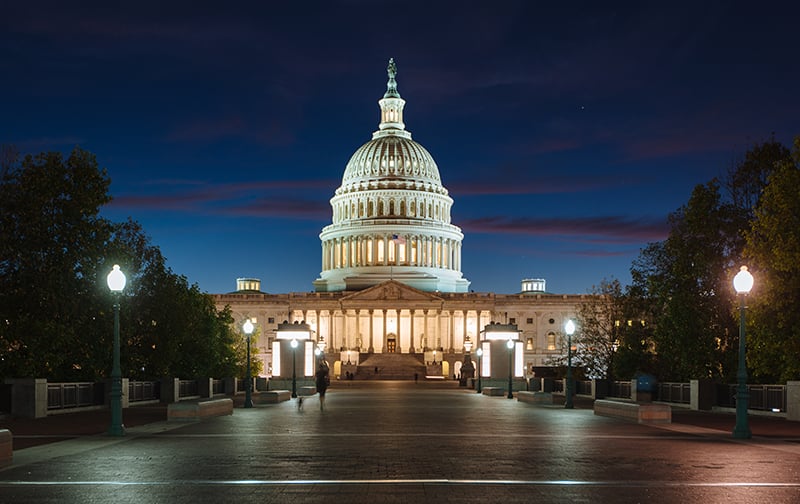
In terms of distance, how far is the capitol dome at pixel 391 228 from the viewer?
614ft

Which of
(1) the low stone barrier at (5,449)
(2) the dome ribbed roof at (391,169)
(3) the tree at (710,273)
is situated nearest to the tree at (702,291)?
(3) the tree at (710,273)

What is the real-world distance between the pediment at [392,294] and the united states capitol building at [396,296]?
0.17 meters

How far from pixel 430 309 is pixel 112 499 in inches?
6135

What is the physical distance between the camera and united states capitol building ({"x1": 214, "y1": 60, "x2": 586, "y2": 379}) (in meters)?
170

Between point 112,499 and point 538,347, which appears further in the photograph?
point 538,347

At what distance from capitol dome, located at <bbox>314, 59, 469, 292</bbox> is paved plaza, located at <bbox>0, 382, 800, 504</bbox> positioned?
6011 inches

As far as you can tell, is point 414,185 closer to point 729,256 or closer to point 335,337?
point 335,337

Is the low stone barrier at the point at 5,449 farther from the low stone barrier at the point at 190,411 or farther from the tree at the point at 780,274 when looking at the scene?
the tree at the point at 780,274

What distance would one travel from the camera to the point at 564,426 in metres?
32.9

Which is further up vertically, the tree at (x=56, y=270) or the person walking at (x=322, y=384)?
the tree at (x=56, y=270)

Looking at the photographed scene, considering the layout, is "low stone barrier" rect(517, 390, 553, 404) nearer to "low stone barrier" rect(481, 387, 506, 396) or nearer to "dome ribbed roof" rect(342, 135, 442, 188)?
"low stone barrier" rect(481, 387, 506, 396)

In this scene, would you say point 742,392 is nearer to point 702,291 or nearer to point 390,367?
point 702,291

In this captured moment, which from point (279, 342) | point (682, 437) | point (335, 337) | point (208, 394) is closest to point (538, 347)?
point (335, 337)

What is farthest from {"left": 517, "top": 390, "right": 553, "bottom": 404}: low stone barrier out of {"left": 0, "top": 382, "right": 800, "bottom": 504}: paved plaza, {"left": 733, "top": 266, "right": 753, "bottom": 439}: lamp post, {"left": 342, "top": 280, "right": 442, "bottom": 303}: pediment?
{"left": 342, "top": 280, "right": 442, "bottom": 303}: pediment
